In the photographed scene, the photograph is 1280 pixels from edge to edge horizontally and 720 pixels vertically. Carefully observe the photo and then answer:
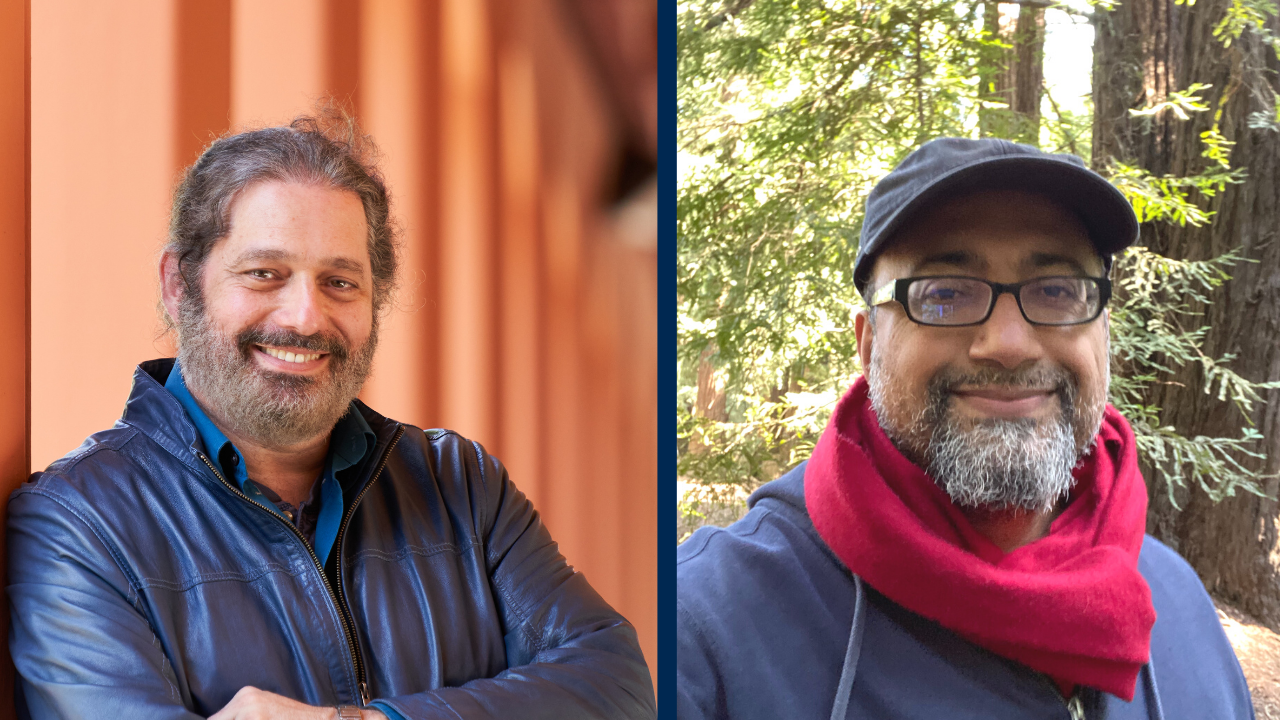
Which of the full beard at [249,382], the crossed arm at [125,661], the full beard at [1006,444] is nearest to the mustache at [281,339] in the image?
the full beard at [249,382]

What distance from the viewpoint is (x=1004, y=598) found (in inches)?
74.0

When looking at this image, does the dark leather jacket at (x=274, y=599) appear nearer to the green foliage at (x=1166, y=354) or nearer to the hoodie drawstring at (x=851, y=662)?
the hoodie drawstring at (x=851, y=662)

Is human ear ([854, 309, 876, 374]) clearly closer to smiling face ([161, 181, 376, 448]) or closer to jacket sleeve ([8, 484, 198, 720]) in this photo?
smiling face ([161, 181, 376, 448])

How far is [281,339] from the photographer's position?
162 cm

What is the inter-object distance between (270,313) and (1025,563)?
1.47m

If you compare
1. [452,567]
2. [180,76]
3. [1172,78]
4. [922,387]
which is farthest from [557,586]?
[1172,78]

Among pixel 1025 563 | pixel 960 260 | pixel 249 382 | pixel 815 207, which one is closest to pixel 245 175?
pixel 249 382

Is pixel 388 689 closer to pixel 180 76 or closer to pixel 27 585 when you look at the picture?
pixel 27 585

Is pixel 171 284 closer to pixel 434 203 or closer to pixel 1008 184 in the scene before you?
pixel 434 203

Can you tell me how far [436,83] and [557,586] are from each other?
3.36 feet

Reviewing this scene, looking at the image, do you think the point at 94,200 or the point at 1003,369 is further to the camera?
the point at 1003,369

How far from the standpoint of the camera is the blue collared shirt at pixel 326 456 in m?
1.57

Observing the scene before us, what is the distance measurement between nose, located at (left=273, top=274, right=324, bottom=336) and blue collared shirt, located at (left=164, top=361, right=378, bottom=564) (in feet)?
0.66

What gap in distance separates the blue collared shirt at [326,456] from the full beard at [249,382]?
0.03m
